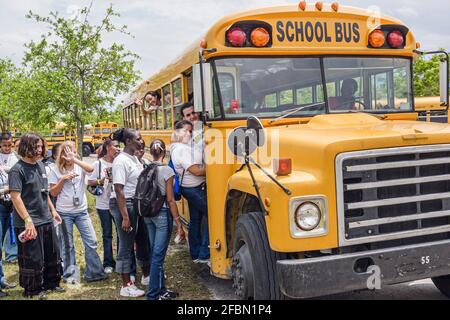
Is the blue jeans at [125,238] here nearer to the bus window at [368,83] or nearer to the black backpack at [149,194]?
the black backpack at [149,194]

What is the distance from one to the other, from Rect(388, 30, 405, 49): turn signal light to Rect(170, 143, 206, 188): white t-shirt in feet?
6.92

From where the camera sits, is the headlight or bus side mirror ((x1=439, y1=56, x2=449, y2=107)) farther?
bus side mirror ((x1=439, y1=56, x2=449, y2=107))

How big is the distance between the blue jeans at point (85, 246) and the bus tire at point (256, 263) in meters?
2.36

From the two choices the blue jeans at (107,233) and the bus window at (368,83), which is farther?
the blue jeans at (107,233)

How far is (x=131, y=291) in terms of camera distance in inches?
196

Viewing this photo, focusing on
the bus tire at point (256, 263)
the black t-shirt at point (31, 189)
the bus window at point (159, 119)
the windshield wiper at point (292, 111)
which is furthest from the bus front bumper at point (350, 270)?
the bus window at point (159, 119)

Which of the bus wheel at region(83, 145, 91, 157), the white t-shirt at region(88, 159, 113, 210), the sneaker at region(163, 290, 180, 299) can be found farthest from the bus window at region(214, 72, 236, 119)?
the bus wheel at region(83, 145, 91, 157)

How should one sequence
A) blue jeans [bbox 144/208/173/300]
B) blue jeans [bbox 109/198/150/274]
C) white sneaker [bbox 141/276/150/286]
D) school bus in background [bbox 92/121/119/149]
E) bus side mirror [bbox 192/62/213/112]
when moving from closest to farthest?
bus side mirror [bbox 192/62/213/112], blue jeans [bbox 144/208/173/300], blue jeans [bbox 109/198/150/274], white sneaker [bbox 141/276/150/286], school bus in background [bbox 92/121/119/149]

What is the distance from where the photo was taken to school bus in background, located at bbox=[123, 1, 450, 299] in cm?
322

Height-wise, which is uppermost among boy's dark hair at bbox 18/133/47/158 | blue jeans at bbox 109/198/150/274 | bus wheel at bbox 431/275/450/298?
boy's dark hair at bbox 18/133/47/158

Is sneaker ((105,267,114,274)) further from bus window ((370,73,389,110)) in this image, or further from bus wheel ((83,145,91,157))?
bus wheel ((83,145,91,157))

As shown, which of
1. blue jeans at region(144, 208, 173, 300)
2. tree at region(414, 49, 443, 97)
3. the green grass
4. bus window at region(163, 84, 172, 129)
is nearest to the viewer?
blue jeans at region(144, 208, 173, 300)

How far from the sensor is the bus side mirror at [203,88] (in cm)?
422
